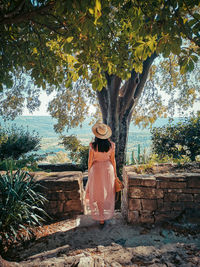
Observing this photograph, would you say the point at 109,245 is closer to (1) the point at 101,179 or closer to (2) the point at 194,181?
(1) the point at 101,179

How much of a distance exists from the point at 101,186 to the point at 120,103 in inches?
187

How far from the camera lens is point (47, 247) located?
10.2 feet

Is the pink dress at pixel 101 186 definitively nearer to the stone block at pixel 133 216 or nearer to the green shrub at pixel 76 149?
the stone block at pixel 133 216

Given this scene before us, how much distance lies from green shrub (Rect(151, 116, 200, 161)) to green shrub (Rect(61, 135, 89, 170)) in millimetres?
3569

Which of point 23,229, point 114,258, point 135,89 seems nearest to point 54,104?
point 135,89

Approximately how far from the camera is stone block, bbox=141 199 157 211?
3.80m

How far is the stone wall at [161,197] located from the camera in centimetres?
378

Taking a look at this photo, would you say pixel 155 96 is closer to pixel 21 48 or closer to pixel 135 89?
pixel 135 89

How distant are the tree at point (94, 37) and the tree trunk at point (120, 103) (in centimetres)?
370

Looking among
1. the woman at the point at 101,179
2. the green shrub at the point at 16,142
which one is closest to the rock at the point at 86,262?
the woman at the point at 101,179

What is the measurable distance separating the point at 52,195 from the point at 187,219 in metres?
2.60

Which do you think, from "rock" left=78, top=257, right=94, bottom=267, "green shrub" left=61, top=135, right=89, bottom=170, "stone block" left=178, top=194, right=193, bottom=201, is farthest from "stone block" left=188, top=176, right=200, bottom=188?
"green shrub" left=61, top=135, right=89, bottom=170

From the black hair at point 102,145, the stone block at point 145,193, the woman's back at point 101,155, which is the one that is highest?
the black hair at point 102,145

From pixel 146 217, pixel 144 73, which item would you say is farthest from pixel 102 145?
pixel 144 73
